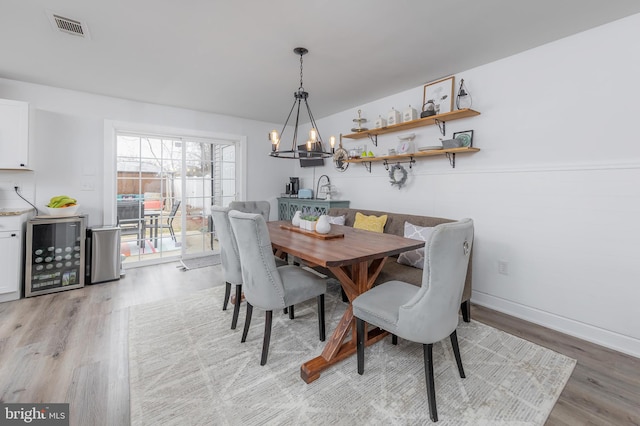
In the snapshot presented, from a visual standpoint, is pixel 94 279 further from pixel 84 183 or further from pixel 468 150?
pixel 468 150

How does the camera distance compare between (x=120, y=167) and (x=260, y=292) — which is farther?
(x=120, y=167)

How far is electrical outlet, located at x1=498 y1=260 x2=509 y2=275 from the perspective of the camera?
2.64 m

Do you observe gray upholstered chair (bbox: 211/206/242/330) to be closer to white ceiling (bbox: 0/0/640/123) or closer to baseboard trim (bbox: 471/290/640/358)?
white ceiling (bbox: 0/0/640/123)

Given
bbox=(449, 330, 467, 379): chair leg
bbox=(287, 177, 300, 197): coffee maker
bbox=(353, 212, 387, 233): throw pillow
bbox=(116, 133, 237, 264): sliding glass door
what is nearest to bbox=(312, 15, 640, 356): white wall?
bbox=(353, 212, 387, 233): throw pillow

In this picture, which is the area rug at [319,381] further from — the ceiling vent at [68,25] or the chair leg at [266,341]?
the ceiling vent at [68,25]

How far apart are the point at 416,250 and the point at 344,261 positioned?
4.03ft

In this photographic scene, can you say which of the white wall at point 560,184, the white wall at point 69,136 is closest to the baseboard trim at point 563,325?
the white wall at point 560,184

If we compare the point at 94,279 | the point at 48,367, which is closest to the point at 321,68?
the point at 48,367

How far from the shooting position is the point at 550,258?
2.38 m

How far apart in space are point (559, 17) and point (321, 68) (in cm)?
191

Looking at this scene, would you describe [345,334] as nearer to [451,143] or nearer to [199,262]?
[451,143]

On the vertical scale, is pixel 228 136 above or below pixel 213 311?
above

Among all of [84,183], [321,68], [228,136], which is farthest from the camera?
[228,136]

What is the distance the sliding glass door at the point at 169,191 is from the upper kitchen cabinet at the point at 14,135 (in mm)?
1024
